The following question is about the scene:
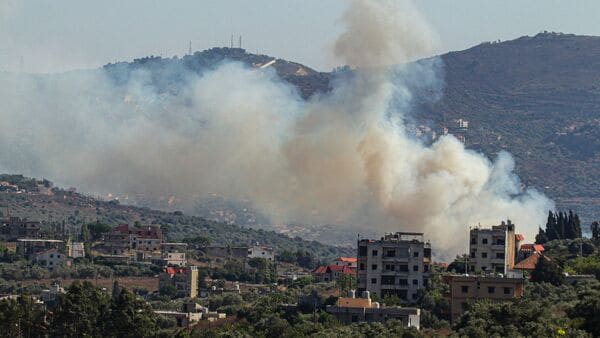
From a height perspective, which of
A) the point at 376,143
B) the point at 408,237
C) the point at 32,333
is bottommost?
the point at 32,333

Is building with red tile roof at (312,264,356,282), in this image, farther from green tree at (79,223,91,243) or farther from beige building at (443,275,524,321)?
beige building at (443,275,524,321)

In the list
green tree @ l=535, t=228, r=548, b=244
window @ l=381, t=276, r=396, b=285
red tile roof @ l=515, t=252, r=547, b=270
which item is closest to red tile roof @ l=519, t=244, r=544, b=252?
red tile roof @ l=515, t=252, r=547, b=270

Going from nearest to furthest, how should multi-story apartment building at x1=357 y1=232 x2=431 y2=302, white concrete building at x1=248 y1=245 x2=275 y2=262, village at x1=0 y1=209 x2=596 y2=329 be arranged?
village at x1=0 y1=209 x2=596 y2=329 < multi-story apartment building at x1=357 y1=232 x2=431 y2=302 < white concrete building at x1=248 y1=245 x2=275 y2=262

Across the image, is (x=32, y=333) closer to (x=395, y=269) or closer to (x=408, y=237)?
(x=395, y=269)

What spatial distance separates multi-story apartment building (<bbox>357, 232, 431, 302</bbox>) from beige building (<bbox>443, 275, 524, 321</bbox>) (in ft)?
27.9

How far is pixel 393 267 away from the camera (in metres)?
98.6

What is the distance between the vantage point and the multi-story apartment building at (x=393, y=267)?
97750 mm

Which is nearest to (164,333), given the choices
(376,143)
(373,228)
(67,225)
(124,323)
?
(124,323)

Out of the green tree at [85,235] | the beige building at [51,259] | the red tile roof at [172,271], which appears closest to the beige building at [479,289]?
the red tile roof at [172,271]

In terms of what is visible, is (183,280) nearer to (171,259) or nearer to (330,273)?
(330,273)

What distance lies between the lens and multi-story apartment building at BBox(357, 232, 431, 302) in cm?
9775

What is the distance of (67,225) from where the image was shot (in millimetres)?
182375

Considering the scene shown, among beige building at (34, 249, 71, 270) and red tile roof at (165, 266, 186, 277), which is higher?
beige building at (34, 249, 71, 270)

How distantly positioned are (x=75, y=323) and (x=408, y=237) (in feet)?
90.2
